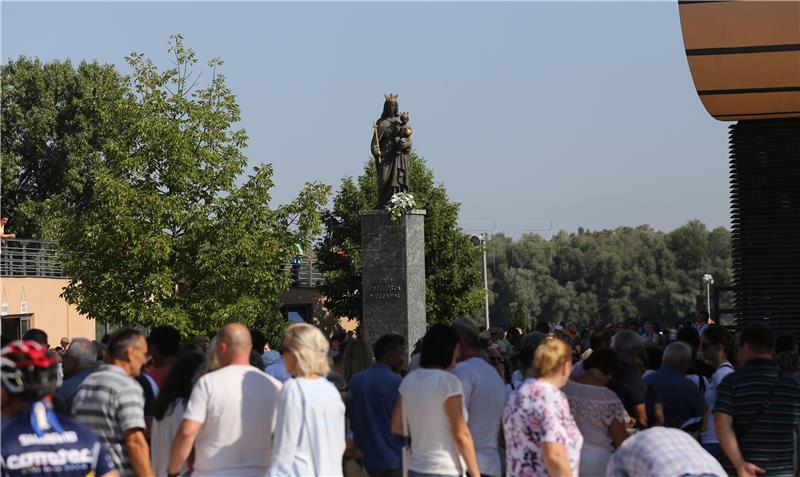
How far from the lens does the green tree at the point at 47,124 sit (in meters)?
57.7

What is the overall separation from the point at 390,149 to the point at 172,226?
564 cm

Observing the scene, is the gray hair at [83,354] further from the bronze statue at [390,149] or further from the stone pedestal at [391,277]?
the bronze statue at [390,149]

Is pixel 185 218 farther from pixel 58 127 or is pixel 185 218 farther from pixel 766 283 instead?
pixel 58 127

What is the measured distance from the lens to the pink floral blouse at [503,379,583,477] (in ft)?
22.0

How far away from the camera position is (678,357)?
898cm

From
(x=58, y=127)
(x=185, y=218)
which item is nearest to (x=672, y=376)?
(x=185, y=218)

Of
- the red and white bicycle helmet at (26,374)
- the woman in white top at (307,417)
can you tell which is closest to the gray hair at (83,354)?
the woman in white top at (307,417)

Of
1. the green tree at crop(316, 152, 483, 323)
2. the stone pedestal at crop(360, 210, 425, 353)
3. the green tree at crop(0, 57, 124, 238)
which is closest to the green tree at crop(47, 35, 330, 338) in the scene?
the stone pedestal at crop(360, 210, 425, 353)

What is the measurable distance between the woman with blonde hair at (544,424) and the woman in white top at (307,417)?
3.08ft

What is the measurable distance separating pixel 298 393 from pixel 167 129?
1914 centimetres

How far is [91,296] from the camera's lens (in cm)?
2566

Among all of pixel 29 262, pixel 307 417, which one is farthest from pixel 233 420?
pixel 29 262

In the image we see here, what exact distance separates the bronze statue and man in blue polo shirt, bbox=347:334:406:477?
14056 millimetres

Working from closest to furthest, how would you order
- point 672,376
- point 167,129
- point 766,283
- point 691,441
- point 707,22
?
point 691,441 → point 672,376 → point 707,22 → point 766,283 → point 167,129
